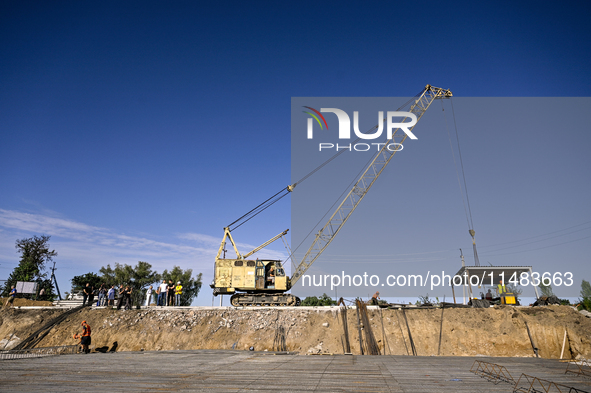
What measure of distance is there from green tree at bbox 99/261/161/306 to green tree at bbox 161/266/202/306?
260 centimetres

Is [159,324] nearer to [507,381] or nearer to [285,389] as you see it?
[285,389]

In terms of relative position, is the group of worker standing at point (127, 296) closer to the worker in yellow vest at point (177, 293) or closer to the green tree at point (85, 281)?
the worker in yellow vest at point (177, 293)

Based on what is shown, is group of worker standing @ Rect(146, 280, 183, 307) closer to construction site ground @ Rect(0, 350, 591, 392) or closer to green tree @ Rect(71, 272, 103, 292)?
construction site ground @ Rect(0, 350, 591, 392)

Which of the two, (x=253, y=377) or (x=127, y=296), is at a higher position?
(x=127, y=296)

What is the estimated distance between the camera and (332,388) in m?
8.18

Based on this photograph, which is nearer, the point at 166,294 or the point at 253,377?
the point at 253,377

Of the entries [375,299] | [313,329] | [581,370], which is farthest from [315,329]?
[581,370]

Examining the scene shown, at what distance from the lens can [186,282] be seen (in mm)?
54375

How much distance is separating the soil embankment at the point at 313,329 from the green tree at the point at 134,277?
3089 cm

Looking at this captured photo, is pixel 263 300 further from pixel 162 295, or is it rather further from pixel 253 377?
pixel 253 377

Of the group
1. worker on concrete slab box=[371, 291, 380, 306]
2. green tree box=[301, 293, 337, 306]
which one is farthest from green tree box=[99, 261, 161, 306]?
worker on concrete slab box=[371, 291, 380, 306]

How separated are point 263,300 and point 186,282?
33.5 m

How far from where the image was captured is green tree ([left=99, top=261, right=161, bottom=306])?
52562mm

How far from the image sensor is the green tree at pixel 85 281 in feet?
176
